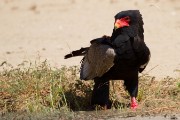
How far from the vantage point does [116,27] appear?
24.2 ft

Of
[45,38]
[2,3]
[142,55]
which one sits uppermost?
[2,3]

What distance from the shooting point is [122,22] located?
7422mm

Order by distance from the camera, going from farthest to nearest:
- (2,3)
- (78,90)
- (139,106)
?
(2,3) < (78,90) < (139,106)

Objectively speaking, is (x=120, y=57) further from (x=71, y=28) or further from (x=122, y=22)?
(x=71, y=28)

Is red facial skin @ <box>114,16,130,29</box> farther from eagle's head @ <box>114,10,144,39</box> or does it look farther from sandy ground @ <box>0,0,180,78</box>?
sandy ground @ <box>0,0,180,78</box>

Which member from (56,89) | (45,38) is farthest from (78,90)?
(45,38)

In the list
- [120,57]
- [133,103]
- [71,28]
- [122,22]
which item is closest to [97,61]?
[120,57]

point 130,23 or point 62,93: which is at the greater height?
point 130,23

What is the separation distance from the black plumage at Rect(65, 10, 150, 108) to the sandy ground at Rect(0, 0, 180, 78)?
5.71 feet

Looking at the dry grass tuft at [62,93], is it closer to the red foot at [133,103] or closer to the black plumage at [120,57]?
the red foot at [133,103]

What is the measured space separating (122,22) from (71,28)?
5459 mm

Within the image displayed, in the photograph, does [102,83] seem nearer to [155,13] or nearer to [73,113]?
[73,113]

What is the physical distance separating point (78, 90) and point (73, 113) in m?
1.02

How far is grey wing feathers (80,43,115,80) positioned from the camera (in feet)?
24.1
